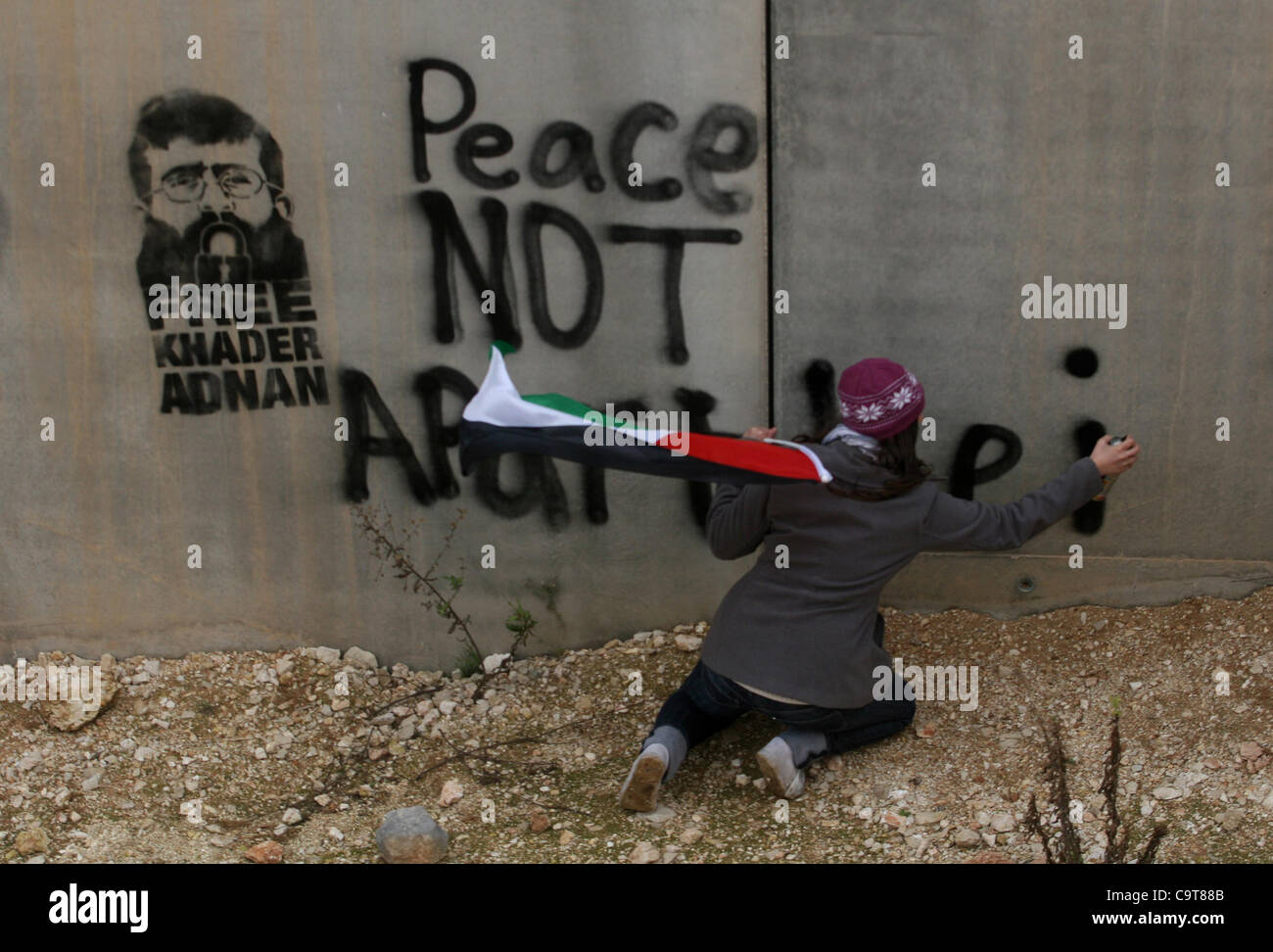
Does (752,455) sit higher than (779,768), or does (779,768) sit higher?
(752,455)

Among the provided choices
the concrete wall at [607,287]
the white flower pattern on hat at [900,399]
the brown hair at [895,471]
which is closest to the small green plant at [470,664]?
the concrete wall at [607,287]

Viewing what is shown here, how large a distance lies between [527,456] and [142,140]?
63.4 inches

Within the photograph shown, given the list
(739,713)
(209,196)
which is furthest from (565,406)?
(209,196)

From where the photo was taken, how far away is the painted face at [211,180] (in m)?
4.14

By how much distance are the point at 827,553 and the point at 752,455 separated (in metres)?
0.36

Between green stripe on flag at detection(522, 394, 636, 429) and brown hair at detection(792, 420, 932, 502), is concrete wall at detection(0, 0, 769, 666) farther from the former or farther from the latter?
brown hair at detection(792, 420, 932, 502)

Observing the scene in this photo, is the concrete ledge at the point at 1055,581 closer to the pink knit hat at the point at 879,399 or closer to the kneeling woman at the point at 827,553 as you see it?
the kneeling woman at the point at 827,553

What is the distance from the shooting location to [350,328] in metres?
4.22

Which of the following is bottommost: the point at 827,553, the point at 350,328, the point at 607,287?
the point at 827,553

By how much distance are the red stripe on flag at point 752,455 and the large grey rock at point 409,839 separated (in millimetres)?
1218

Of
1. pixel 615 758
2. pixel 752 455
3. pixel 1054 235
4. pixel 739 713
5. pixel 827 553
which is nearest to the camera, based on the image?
pixel 752 455

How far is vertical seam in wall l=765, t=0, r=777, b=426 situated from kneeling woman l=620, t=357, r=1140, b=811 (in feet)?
2.32

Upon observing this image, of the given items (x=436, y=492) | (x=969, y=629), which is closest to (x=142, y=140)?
(x=436, y=492)

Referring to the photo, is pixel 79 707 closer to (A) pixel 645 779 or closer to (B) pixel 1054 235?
(A) pixel 645 779
